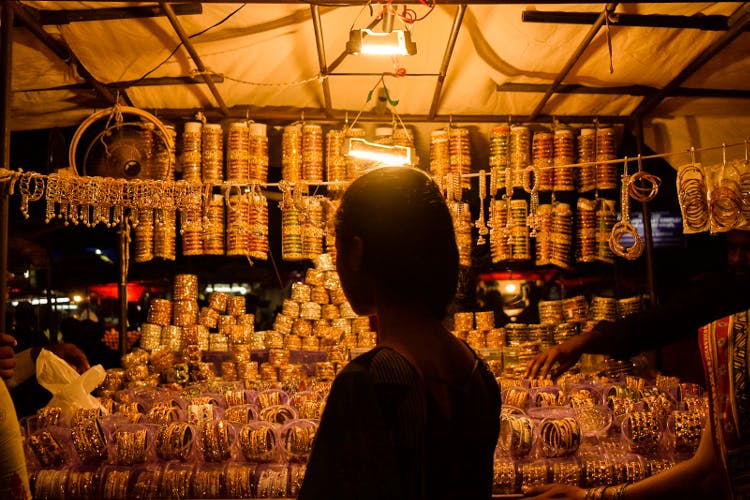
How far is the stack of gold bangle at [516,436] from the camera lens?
2629mm

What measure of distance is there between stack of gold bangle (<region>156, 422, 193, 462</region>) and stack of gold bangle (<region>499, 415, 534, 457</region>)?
1.25 m

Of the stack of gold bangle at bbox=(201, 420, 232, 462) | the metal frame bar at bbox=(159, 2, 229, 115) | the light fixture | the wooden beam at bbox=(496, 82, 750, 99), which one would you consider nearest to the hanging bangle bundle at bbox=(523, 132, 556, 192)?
the wooden beam at bbox=(496, 82, 750, 99)

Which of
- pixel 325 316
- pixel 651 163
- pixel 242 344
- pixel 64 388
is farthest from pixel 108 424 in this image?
pixel 651 163

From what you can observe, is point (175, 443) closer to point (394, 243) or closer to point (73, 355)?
point (73, 355)

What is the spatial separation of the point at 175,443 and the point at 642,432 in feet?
6.11

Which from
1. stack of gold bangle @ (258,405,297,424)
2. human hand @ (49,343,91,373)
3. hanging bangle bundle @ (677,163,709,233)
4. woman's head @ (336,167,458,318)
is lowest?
stack of gold bangle @ (258,405,297,424)

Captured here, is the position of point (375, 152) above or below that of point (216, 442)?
above

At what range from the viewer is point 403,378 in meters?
1.01

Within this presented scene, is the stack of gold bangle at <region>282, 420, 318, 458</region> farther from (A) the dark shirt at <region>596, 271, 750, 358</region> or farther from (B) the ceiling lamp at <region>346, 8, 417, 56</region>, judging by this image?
(B) the ceiling lamp at <region>346, 8, 417, 56</region>

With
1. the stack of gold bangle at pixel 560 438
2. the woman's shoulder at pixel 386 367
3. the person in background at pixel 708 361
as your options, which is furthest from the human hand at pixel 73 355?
the woman's shoulder at pixel 386 367

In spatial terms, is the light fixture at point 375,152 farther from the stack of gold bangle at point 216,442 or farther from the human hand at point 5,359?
the human hand at point 5,359

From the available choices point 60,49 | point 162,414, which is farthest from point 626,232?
point 60,49

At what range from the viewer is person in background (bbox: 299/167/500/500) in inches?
38.4

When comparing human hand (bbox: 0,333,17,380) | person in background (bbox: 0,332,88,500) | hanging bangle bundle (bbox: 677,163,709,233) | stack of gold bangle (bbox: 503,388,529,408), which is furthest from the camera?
hanging bangle bundle (bbox: 677,163,709,233)
